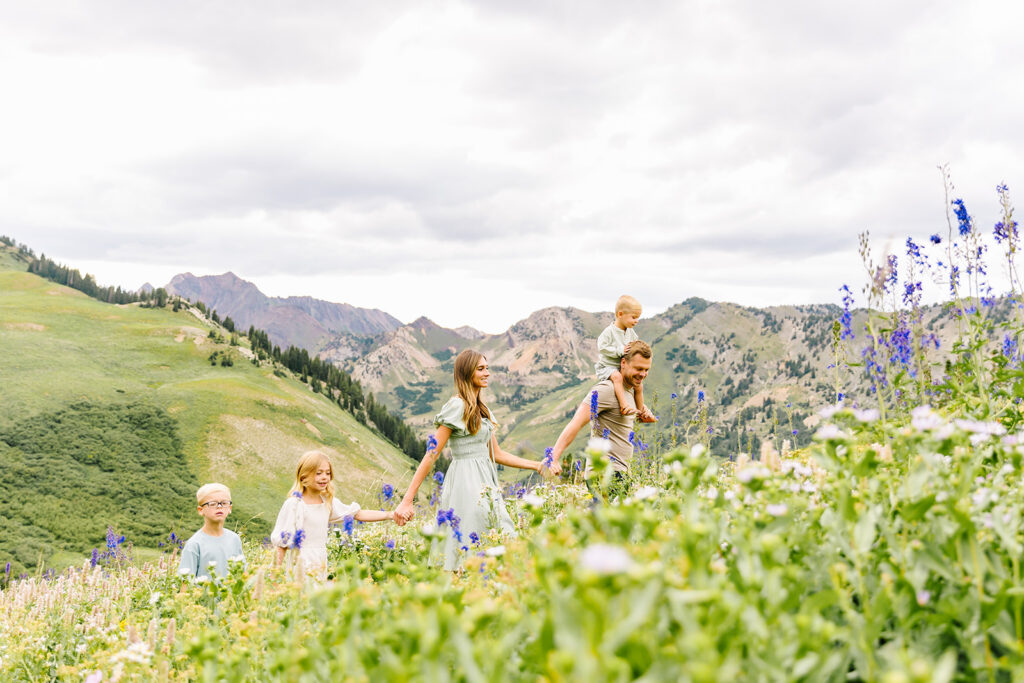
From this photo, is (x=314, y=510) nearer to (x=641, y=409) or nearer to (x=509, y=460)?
(x=509, y=460)

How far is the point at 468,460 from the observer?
28.5ft

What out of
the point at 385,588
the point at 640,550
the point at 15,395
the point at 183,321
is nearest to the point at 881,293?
the point at 640,550

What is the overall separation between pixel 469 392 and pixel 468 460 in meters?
0.99

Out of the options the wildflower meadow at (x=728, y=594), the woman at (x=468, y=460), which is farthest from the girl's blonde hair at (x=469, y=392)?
the wildflower meadow at (x=728, y=594)

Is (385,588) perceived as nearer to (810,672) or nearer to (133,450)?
(810,672)

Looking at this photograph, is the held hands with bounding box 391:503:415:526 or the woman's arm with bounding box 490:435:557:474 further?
the woman's arm with bounding box 490:435:557:474

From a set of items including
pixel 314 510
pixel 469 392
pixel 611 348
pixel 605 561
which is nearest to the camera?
pixel 605 561

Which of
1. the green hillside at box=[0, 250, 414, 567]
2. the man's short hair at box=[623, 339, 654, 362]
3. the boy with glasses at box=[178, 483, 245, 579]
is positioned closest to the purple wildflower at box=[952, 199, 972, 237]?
the man's short hair at box=[623, 339, 654, 362]

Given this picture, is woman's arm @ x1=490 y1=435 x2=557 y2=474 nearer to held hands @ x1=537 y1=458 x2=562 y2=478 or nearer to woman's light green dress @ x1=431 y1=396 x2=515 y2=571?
woman's light green dress @ x1=431 y1=396 x2=515 y2=571

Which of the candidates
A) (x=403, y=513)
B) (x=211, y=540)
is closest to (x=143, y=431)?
(x=211, y=540)

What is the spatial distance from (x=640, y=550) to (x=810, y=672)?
0.81 m

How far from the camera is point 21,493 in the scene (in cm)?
6247

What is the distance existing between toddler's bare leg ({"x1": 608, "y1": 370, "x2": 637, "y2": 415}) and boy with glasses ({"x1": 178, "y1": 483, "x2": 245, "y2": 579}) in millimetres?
5622

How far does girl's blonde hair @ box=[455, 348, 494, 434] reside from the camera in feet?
28.6
